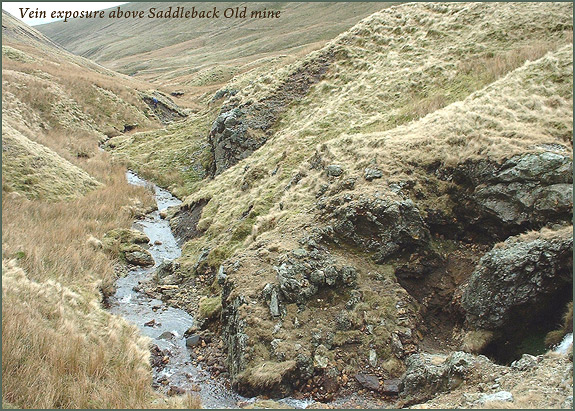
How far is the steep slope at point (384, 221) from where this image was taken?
1159cm

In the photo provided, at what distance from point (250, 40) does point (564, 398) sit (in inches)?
6844

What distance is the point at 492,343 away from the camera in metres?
10.6

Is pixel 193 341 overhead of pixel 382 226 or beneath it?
beneath

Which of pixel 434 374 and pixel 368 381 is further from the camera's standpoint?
pixel 368 381

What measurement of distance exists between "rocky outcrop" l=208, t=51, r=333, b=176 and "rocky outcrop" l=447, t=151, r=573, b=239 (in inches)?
696

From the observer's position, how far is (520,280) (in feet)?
34.1

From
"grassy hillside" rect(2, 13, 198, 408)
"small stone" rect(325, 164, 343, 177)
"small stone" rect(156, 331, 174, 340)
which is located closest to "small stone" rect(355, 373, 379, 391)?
"grassy hillside" rect(2, 13, 198, 408)

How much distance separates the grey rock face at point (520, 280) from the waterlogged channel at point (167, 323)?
5.53 metres

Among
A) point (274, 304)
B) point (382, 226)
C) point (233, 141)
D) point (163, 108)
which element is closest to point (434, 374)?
point (274, 304)

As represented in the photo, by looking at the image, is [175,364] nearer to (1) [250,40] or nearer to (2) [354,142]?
(2) [354,142]

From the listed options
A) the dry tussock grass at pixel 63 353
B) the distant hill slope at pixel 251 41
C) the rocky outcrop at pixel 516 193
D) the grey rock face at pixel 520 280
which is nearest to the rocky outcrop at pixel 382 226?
the rocky outcrop at pixel 516 193

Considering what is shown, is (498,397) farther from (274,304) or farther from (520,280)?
(274,304)

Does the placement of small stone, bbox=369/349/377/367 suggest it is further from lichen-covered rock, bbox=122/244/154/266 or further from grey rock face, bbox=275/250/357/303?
lichen-covered rock, bbox=122/244/154/266

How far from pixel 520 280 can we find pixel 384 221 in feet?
15.2
